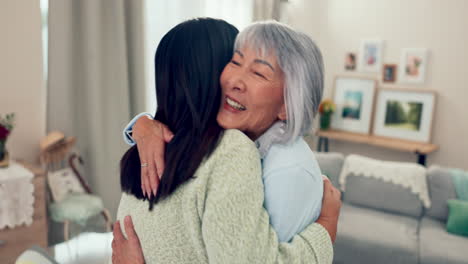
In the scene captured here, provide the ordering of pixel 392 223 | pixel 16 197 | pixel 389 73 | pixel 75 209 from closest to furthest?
pixel 16 197 → pixel 75 209 → pixel 392 223 → pixel 389 73

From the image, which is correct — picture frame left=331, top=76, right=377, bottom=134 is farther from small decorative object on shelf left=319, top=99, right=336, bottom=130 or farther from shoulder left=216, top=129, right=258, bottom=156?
shoulder left=216, top=129, right=258, bottom=156

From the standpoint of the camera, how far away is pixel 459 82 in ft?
13.5

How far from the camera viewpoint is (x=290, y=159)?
807 millimetres

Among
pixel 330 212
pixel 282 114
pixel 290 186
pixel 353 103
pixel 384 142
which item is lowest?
pixel 384 142

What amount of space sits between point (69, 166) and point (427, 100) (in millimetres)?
3670

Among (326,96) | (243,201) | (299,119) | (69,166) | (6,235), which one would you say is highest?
(299,119)

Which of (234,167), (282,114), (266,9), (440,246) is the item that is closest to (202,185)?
(234,167)

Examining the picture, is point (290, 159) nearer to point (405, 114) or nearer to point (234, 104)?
point (234, 104)

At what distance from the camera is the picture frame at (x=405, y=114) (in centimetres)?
421

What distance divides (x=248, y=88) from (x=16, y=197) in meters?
1.94

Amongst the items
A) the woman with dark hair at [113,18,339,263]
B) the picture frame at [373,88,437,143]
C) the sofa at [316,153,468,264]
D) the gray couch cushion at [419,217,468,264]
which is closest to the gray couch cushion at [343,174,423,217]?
the sofa at [316,153,468,264]

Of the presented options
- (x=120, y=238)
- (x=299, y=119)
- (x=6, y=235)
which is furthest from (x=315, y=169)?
(x=6, y=235)

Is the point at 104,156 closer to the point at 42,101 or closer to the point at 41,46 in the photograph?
the point at 42,101

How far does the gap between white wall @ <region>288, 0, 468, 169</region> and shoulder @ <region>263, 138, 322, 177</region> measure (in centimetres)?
397
